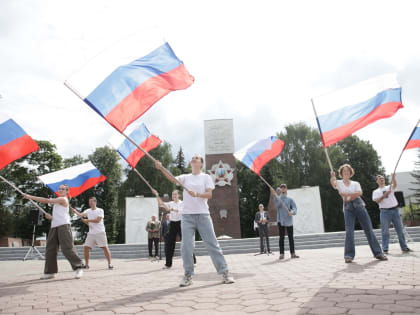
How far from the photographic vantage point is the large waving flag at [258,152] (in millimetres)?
9648

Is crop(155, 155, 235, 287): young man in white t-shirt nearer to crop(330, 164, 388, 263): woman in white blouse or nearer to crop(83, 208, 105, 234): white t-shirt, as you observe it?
crop(330, 164, 388, 263): woman in white blouse

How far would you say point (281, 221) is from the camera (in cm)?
913

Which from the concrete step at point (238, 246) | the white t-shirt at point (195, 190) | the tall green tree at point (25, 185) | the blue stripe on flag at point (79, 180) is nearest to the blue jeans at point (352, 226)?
the white t-shirt at point (195, 190)

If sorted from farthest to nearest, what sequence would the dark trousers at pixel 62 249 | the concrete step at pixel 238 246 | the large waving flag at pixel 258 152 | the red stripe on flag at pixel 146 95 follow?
1. the concrete step at pixel 238 246
2. the large waving flag at pixel 258 152
3. the dark trousers at pixel 62 249
4. the red stripe on flag at pixel 146 95

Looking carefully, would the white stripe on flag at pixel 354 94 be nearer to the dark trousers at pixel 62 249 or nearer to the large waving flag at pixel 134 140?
the large waving flag at pixel 134 140

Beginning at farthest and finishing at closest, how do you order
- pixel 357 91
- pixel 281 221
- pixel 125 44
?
pixel 281 221, pixel 357 91, pixel 125 44

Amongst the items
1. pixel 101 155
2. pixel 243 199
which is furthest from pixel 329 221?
pixel 101 155

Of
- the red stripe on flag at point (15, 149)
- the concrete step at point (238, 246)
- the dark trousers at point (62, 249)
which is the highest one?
the red stripe on flag at point (15, 149)

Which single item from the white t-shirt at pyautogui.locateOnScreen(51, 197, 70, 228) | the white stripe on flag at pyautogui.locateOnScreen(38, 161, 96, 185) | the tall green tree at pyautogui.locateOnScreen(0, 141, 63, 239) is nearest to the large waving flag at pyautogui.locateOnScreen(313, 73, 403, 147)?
the white t-shirt at pyautogui.locateOnScreen(51, 197, 70, 228)

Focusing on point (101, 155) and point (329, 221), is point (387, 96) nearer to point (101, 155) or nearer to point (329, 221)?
point (329, 221)

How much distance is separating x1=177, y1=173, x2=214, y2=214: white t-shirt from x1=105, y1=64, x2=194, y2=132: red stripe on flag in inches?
49.1

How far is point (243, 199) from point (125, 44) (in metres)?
38.4

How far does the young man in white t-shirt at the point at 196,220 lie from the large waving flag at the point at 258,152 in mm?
4694

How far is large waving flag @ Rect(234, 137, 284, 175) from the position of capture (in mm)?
9648
